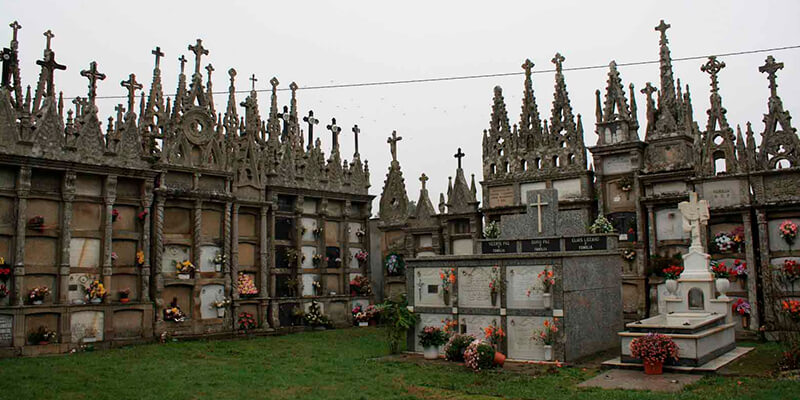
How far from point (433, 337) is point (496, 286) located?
195 cm

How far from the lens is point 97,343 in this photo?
60.2 ft

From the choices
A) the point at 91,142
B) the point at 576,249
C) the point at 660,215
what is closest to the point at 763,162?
the point at 660,215

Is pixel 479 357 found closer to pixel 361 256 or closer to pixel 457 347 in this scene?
pixel 457 347

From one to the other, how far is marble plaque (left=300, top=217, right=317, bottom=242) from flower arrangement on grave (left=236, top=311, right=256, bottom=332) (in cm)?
384

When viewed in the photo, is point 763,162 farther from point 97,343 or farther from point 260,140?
point 97,343

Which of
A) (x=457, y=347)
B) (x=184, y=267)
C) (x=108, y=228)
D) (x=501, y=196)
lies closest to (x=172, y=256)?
(x=184, y=267)

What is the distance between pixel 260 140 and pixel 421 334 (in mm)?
12290

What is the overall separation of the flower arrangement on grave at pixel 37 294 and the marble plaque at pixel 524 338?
40.1 feet

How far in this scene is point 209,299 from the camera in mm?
21625

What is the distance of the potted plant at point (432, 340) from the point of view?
52.2 ft

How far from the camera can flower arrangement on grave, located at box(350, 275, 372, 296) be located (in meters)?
26.2

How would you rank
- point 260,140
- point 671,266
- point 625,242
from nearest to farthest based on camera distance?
1. point 671,266
2. point 625,242
3. point 260,140

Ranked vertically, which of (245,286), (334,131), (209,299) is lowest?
(209,299)

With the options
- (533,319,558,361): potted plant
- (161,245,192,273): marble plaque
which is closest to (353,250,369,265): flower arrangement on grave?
(161,245,192,273): marble plaque
